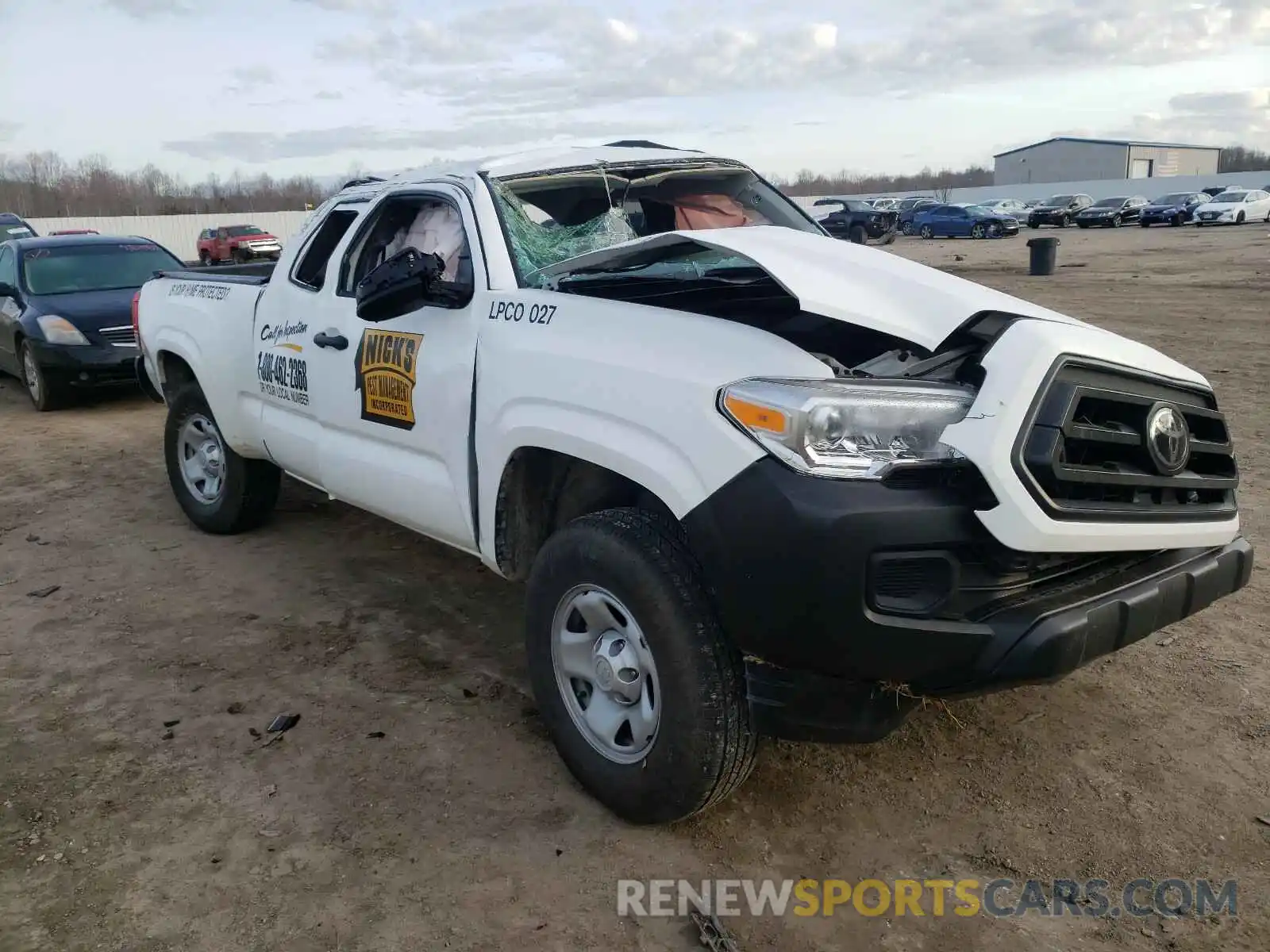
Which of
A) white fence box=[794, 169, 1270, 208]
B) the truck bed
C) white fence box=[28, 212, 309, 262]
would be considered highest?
white fence box=[794, 169, 1270, 208]

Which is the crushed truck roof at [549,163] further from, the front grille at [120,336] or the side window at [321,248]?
the front grille at [120,336]

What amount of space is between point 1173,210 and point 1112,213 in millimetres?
2231

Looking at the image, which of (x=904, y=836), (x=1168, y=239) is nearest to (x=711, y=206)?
(x=904, y=836)

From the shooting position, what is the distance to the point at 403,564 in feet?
17.2

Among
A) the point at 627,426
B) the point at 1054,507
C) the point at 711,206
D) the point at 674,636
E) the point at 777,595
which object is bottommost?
the point at 674,636

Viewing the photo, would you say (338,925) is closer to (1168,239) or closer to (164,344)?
(164,344)

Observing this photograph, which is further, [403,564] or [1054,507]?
[403,564]

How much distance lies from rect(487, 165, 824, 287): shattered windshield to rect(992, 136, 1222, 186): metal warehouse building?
79.4 metres

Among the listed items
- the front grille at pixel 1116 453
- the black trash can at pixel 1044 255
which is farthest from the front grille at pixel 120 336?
the black trash can at pixel 1044 255

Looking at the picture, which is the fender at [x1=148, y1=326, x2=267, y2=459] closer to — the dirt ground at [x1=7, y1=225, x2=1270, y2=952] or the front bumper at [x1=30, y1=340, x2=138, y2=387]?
the dirt ground at [x1=7, y1=225, x2=1270, y2=952]

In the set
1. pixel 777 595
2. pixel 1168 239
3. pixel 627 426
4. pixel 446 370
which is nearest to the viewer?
pixel 777 595

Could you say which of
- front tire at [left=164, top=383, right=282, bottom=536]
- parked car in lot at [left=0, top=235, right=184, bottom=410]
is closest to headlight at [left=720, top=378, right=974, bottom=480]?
front tire at [left=164, top=383, right=282, bottom=536]

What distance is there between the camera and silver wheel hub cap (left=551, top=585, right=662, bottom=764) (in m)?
2.80

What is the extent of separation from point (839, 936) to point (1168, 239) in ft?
113
